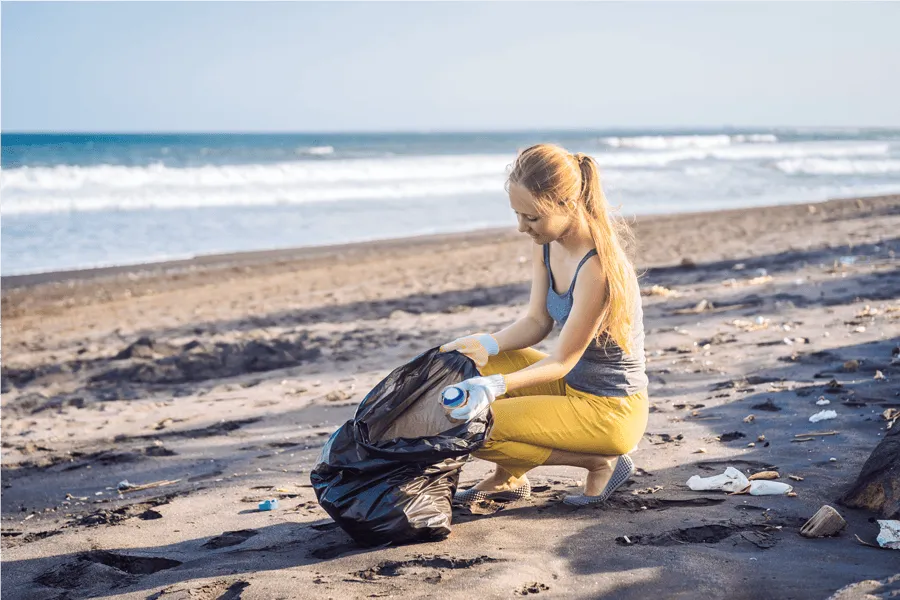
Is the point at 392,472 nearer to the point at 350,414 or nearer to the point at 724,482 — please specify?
the point at 724,482

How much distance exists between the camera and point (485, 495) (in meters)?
3.29

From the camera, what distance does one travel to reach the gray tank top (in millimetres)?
3166

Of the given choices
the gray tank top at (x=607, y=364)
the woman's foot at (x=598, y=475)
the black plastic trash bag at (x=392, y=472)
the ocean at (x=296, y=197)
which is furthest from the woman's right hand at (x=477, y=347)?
the ocean at (x=296, y=197)

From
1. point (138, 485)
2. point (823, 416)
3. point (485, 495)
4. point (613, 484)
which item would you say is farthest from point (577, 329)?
point (138, 485)

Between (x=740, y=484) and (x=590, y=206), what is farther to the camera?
(x=740, y=484)

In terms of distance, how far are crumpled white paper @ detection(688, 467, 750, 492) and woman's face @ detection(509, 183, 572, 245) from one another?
115 cm

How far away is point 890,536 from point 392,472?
1647mm

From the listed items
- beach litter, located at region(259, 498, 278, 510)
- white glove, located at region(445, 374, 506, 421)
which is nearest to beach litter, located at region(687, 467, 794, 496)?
white glove, located at region(445, 374, 506, 421)

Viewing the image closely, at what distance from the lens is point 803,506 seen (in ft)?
9.91

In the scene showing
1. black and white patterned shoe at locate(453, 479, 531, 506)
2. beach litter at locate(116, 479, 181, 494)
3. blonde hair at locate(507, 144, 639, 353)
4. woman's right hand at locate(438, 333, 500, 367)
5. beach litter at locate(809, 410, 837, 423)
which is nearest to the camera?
blonde hair at locate(507, 144, 639, 353)

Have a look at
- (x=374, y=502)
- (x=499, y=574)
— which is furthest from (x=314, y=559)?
(x=499, y=574)

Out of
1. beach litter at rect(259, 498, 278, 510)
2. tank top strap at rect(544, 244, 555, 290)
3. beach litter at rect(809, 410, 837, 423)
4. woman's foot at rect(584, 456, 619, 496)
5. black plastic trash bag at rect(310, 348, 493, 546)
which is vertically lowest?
beach litter at rect(259, 498, 278, 510)

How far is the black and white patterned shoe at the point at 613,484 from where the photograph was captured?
125 inches

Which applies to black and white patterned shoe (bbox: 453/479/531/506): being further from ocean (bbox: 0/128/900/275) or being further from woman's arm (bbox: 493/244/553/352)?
ocean (bbox: 0/128/900/275)
